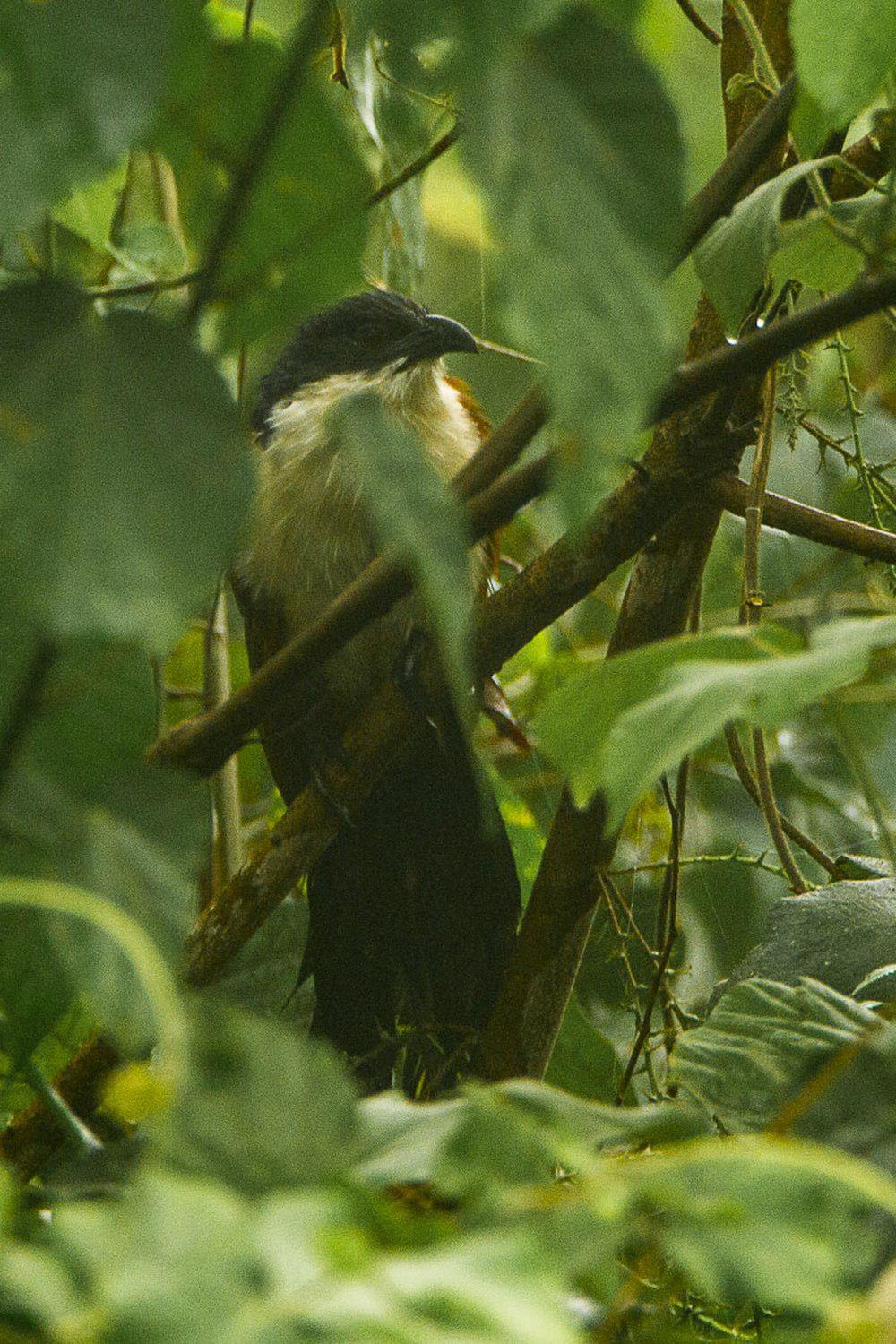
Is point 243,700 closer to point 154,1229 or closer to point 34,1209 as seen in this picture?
point 34,1209

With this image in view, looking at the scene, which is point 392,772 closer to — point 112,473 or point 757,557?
point 757,557

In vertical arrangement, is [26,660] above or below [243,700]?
above

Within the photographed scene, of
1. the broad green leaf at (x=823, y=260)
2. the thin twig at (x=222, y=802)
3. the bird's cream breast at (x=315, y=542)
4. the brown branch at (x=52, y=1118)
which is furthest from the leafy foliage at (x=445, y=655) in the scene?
the bird's cream breast at (x=315, y=542)

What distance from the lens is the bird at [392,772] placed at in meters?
2.10

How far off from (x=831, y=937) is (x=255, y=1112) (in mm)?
1069

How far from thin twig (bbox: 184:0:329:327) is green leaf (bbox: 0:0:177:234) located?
0.05m

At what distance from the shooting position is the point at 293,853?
1.74 m

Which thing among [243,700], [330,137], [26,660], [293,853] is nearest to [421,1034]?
[293,853]

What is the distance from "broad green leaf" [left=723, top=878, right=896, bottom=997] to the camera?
4.76 feet

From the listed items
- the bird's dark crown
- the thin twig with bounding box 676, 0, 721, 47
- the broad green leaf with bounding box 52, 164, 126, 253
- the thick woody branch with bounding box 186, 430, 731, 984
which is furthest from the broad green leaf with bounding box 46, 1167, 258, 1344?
the bird's dark crown

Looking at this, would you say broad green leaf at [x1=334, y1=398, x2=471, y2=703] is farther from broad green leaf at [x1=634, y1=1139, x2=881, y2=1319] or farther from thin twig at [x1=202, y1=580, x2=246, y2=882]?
thin twig at [x1=202, y1=580, x2=246, y2=882]

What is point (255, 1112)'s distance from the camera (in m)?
0.53

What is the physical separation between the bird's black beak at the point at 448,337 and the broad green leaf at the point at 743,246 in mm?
1527

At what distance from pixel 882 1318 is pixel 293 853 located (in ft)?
4.31
